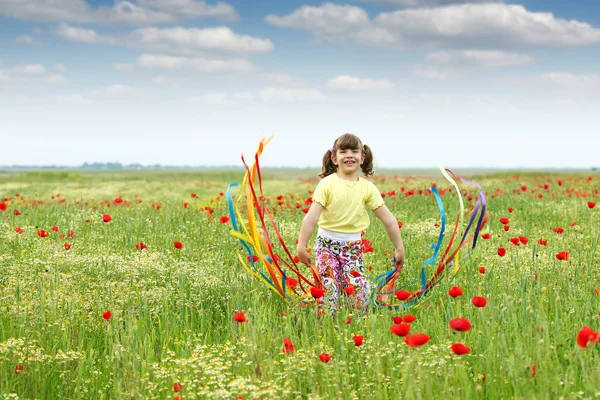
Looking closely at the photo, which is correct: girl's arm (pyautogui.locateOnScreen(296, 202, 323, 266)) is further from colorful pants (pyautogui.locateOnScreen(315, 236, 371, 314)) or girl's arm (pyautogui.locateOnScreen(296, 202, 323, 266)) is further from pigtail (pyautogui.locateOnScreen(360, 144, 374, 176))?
pigtail (pyautogui.locateOnScreen(360, 144, 374, 176))

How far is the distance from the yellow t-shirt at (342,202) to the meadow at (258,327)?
2.32 ft

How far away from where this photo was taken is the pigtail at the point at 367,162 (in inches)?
196

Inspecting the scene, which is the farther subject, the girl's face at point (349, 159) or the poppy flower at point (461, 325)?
the girl's face at point (349, 159)

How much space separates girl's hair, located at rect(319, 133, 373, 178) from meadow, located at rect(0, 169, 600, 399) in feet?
3.99

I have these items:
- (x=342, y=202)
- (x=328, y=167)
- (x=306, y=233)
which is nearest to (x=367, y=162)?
(x=328, y=167)

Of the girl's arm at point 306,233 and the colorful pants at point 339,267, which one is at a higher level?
the girl's arm at point 306,233

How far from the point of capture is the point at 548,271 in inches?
216

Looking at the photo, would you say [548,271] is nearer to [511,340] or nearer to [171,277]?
[511,340]

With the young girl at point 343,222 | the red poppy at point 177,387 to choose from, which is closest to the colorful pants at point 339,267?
the young girl at point 343,222

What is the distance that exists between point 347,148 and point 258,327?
1.81 meters

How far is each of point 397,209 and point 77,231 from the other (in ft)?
18.8

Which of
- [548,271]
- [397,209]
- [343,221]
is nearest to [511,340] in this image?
[343,221]

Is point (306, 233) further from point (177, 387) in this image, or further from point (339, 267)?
point (177, 387)

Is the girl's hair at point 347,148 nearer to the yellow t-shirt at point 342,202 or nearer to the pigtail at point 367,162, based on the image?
the pigtail at point 367,162
